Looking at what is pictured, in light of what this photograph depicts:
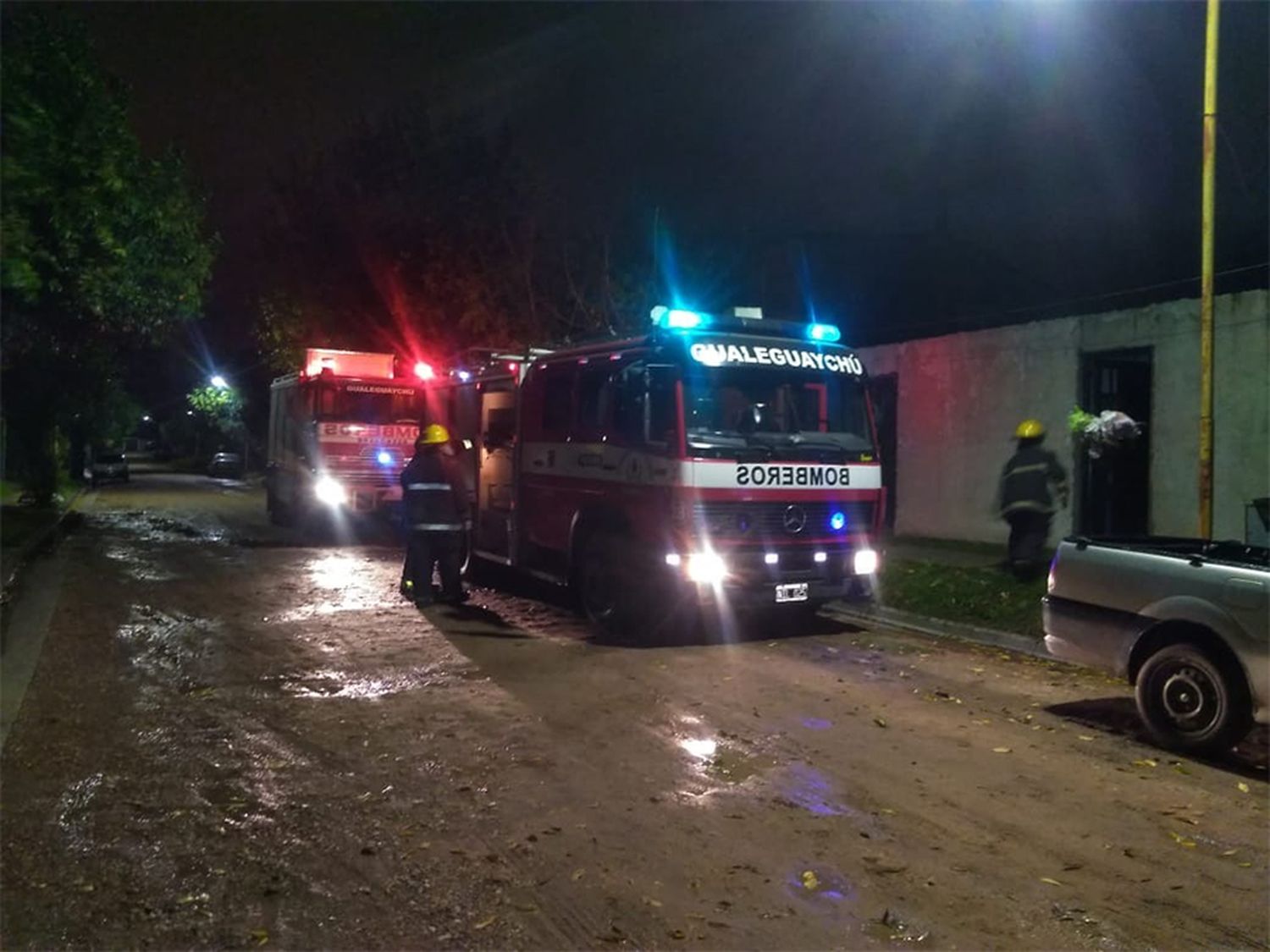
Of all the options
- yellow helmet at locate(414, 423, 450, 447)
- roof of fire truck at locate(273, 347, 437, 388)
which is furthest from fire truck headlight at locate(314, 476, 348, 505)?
yellow helmet at locate(414, 423, 450, 447)

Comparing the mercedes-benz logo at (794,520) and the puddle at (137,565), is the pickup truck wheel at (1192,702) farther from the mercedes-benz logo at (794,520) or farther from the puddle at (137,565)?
the puddle at (137,565)

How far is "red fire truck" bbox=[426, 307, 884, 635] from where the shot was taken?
936 centimetres

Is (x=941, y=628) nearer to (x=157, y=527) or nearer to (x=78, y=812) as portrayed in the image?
(x=78, y=812)

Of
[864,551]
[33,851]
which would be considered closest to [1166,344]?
[864,551]

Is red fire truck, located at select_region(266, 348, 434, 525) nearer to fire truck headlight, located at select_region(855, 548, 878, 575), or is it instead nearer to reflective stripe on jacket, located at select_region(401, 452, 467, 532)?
reflective stripe on jacket, located at select_region(401, 452, 467, 532)

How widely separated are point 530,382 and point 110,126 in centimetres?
492

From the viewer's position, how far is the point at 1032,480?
11508 millimetres

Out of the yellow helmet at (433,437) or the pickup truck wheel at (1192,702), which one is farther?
the yellow helmet at (433,437)

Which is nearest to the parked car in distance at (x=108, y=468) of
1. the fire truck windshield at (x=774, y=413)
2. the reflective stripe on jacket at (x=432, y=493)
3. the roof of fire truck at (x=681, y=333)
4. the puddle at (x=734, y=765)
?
the reflective stripe on jacket at (x=432, y=493)

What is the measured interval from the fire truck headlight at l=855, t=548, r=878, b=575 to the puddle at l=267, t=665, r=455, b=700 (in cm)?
399

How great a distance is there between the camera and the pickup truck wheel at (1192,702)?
6.28 metres

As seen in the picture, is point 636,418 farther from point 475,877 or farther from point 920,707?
point 475,877

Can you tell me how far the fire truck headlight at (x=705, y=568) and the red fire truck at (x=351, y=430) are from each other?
9.80m

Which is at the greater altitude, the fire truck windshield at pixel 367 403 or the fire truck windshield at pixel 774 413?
the fire truck windshield at pixel 367 403
